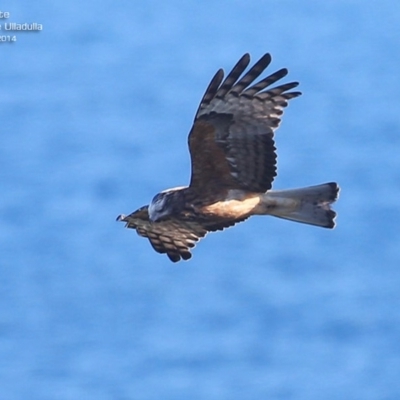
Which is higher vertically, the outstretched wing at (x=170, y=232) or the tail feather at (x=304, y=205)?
the outstretched wing at (x=170, y=232)

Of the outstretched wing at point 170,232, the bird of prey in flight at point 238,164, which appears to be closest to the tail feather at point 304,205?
the bird of prey in flight at point 238,164

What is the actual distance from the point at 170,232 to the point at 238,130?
0.71m

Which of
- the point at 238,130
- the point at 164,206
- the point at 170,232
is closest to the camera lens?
the point at 238,130

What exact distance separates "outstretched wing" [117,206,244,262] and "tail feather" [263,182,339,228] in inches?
13.3

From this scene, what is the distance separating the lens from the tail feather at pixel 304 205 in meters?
7.86

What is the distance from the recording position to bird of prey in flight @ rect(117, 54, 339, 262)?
769 cm

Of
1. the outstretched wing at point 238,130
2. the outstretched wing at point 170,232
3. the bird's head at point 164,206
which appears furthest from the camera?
the outstretched wing at point 170,232

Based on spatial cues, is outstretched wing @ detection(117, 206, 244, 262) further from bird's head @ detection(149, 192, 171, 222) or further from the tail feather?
the tail feather

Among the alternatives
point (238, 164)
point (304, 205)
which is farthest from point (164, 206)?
point (304, 205)

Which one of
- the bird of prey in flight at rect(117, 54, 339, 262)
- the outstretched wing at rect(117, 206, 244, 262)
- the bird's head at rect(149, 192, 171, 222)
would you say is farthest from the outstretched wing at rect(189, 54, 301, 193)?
the outstretched wing at rect(117, 206, 244, 262)

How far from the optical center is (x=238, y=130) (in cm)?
775

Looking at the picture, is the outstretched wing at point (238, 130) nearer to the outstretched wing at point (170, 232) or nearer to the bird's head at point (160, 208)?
the bird's head at point (160, 208)

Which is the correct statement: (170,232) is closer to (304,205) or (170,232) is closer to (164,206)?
(164,206)

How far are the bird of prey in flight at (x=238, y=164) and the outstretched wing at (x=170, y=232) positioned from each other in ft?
0.47
